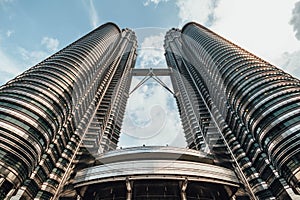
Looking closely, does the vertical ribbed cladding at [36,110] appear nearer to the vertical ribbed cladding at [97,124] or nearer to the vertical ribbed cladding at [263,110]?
the vertical ribbed cladding at [97,124]

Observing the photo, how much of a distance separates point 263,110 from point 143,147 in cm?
2274

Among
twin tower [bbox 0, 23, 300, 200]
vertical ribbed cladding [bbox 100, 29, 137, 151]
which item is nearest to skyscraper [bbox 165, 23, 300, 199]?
twin tower [bbox 0, 23, 300, 200]

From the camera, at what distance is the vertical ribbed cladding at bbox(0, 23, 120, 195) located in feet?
97.0

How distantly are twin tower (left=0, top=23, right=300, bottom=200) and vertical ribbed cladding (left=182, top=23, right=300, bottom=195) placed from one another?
168 mm

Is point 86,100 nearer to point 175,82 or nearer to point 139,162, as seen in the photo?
point 139,162

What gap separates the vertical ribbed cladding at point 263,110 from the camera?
105 ft

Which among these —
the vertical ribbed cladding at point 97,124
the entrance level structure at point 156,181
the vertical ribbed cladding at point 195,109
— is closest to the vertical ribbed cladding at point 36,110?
the vertical ribbed cladding at point 97,124

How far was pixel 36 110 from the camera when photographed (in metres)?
35.2

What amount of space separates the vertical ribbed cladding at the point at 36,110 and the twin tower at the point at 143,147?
14 cm

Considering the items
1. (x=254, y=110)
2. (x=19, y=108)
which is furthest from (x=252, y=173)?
(x=19, y=108)

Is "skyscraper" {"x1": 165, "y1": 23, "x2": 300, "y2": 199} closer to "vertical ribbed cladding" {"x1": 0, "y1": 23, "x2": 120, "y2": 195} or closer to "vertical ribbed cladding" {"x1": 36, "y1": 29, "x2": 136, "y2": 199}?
"vertical ribbed cladding" {"x1": 36, "y1": 29, "x2": 136, "y2": 199}

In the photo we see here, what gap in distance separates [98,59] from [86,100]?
1522 centimetres

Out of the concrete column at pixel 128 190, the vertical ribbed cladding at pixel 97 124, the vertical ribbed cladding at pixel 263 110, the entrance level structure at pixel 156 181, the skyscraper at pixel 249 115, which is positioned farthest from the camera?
the vertical ribbed cladding at pixel 97 124

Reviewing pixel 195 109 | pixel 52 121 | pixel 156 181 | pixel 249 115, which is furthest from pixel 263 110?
pixel 52 121
